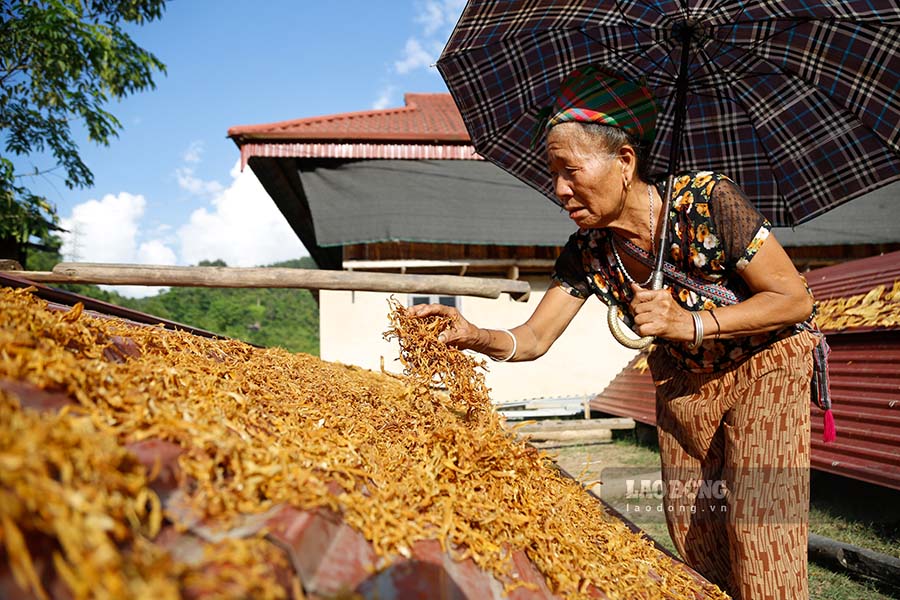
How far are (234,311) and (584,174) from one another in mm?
41795

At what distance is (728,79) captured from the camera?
2.54m

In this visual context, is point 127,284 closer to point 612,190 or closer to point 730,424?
point 612,190

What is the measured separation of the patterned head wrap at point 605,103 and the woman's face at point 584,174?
0.06 metres

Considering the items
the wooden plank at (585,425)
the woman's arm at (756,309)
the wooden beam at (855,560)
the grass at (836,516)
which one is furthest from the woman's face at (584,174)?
the wooden plank at (585,425)

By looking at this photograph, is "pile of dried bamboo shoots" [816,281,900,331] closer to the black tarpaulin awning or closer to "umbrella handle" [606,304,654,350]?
"umbrella handle" [606,304,654,350]

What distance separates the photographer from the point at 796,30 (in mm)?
2234

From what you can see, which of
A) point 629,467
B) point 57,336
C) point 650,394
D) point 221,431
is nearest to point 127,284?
point 57,336

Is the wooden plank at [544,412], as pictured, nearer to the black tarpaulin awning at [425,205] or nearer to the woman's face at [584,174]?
the black tarpaulin awning at [425,205]

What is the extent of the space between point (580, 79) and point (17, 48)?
429 inches

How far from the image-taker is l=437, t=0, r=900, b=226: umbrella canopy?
7.20 ft

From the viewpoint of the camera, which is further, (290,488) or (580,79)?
(580,79)

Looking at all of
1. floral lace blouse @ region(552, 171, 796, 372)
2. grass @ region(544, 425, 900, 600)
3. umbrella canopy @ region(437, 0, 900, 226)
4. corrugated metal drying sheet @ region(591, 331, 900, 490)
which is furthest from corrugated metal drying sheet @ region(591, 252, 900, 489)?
floral lace blouse @ region(552, 171, 796, 372)

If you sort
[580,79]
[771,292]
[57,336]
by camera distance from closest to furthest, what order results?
[57,336]
[771,292]
[580,79]

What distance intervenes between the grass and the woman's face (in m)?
1.24
